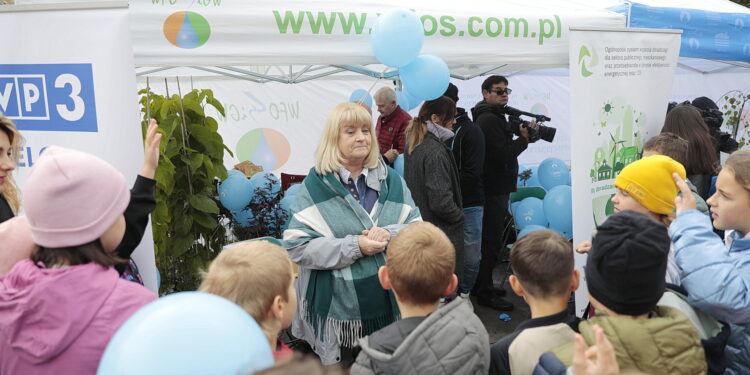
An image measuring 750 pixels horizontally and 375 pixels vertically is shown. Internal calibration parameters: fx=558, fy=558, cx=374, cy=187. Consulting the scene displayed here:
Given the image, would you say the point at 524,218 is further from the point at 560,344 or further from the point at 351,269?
the point at 560,344

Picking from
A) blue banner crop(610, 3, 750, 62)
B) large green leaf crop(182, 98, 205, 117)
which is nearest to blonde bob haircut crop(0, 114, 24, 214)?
large green leaf crop(182, 98, 205, 117)

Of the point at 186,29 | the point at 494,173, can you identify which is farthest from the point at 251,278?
the point at 494,173

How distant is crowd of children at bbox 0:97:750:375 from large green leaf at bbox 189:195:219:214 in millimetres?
2377

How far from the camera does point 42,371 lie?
1.22 meters

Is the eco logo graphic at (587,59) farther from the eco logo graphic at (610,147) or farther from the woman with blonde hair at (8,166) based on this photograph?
the woman with blonde hair at (8,166)

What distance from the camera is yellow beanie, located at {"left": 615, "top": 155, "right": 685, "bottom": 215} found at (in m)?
2.01

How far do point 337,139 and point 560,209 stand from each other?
9.39 ft

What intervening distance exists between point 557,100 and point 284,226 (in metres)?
6.03

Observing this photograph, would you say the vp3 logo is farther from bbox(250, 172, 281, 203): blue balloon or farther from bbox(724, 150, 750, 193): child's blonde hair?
bbox(250, 172, 281, 203): blue balloon

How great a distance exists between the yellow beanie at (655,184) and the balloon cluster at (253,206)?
312 cm

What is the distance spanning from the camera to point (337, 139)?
8.00 feet

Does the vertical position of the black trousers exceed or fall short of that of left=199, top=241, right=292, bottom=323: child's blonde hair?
it falls short

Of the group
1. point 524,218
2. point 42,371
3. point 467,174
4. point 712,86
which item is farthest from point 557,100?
point 42,371

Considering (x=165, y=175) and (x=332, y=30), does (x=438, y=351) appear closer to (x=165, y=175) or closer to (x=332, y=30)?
(x=332, y=30)
